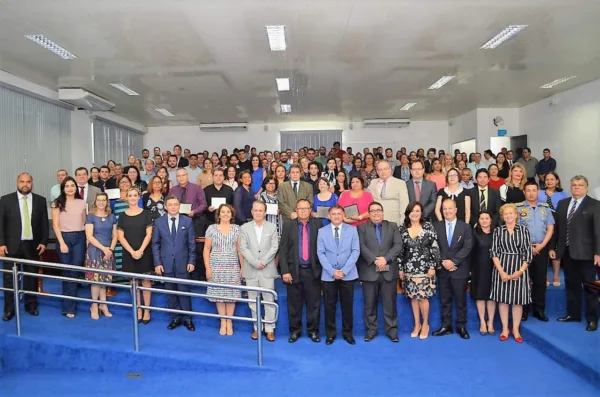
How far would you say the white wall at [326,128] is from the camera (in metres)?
16.1

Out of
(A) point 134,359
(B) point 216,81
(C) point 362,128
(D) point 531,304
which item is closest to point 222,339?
(A) point 134,359

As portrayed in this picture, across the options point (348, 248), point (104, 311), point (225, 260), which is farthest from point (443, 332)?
point (104, 311)

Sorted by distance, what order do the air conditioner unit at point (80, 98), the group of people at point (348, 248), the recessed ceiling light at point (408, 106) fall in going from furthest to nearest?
the recessed ceiling light at point (408, 106) → the air conditioner unit at point (80, 98) → the group of people at point (348, 248)

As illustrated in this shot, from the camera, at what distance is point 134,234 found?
4.97m

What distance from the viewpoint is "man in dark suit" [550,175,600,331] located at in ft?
15.4

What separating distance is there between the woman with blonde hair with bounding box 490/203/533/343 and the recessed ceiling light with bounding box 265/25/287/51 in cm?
359

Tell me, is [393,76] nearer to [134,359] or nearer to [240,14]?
[240,14]

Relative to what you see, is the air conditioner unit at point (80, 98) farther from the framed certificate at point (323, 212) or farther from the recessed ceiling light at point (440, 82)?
the recessed ceiling light at point (440, 82)

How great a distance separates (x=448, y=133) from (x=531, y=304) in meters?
11.8

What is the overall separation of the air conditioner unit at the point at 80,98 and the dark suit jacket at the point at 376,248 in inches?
297

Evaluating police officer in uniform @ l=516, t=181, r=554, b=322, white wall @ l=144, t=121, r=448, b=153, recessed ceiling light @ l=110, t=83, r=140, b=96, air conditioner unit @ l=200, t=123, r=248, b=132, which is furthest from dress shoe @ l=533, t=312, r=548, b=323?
air conditioner unit @ l=200, t=123, r=248, b=132

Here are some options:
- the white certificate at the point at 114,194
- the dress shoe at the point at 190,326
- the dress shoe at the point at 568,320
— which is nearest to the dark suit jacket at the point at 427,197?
the dress shoe at the point at 568,320

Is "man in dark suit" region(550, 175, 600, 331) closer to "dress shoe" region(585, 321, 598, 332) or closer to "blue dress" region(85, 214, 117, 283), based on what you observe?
"dress shoe" region(585, 321, 598, 332)

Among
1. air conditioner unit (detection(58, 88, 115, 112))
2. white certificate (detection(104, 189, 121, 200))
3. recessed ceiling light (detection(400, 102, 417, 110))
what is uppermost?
recessed ceiling light (detection(400, 102, 417, 110))
